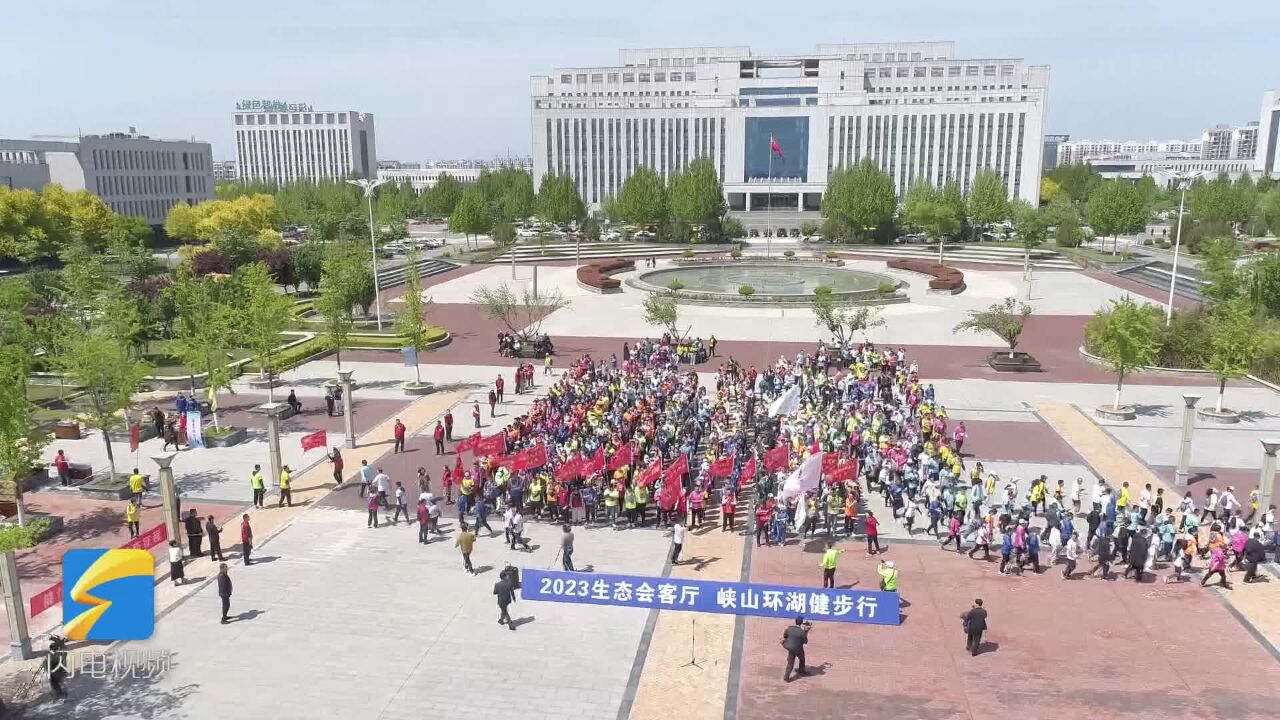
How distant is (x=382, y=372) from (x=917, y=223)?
5694 centimetres

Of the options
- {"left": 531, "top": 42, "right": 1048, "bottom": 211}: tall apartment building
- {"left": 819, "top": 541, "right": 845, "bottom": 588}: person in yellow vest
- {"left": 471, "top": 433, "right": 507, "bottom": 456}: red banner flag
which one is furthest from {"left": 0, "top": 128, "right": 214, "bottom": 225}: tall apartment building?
{"left": 819, "top": 541, "right": 845, "bottom": 588}: person in yellow vest

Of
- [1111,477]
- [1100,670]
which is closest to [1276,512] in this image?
[1111,477]

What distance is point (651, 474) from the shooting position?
787 inches

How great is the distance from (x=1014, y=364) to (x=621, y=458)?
70.2 feet

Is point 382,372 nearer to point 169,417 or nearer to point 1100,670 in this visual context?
point 169,417

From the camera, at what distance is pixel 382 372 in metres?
35.7

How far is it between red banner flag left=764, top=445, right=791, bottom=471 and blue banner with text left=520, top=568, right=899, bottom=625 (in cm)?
738

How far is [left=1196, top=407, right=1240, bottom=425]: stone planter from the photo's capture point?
91.8 feet

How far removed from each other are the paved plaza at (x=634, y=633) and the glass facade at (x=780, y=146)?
94.5 meters

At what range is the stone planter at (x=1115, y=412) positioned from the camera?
28156mm

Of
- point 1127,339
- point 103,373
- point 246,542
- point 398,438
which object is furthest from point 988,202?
point 246,542

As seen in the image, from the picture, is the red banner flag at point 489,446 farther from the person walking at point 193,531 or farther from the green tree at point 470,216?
the green tree at point 470,216

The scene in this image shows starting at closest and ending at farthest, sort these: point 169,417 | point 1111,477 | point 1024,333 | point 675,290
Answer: point 1111,477 < point 169,417 < point 1024,333 < point 675,290

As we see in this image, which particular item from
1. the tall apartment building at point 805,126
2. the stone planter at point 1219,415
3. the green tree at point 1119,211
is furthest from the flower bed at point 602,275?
the tall apartment building at point 805,126
